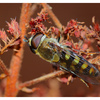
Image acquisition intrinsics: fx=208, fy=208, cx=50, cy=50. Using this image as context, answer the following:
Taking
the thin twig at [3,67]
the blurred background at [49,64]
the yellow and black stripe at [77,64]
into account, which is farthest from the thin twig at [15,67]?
the yellow and black stripe at [77,64]

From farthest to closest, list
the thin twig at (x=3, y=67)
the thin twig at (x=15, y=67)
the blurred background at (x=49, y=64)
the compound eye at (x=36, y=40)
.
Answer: the blurred background at (x=49, y=64) → the compound eye at (x=36, y=40) → the thin twig at (x=15, y=67) → the thin twig at (x=3, y=67)

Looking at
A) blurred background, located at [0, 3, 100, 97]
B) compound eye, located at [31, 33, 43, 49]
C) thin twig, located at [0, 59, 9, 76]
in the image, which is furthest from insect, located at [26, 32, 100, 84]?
thin twig, located at [0, 59, 9, 76]

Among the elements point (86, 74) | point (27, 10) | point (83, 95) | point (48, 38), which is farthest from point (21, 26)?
point (83, 95)

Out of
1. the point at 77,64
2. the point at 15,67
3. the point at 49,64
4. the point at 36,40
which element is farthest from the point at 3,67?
the point at 49,64

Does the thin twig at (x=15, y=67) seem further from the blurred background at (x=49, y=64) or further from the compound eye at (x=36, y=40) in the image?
the blurred background at (x=49, y=64)

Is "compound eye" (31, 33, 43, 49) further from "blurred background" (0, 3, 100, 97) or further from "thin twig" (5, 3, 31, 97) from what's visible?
"blurred background" (0, 3, 100, 97)
